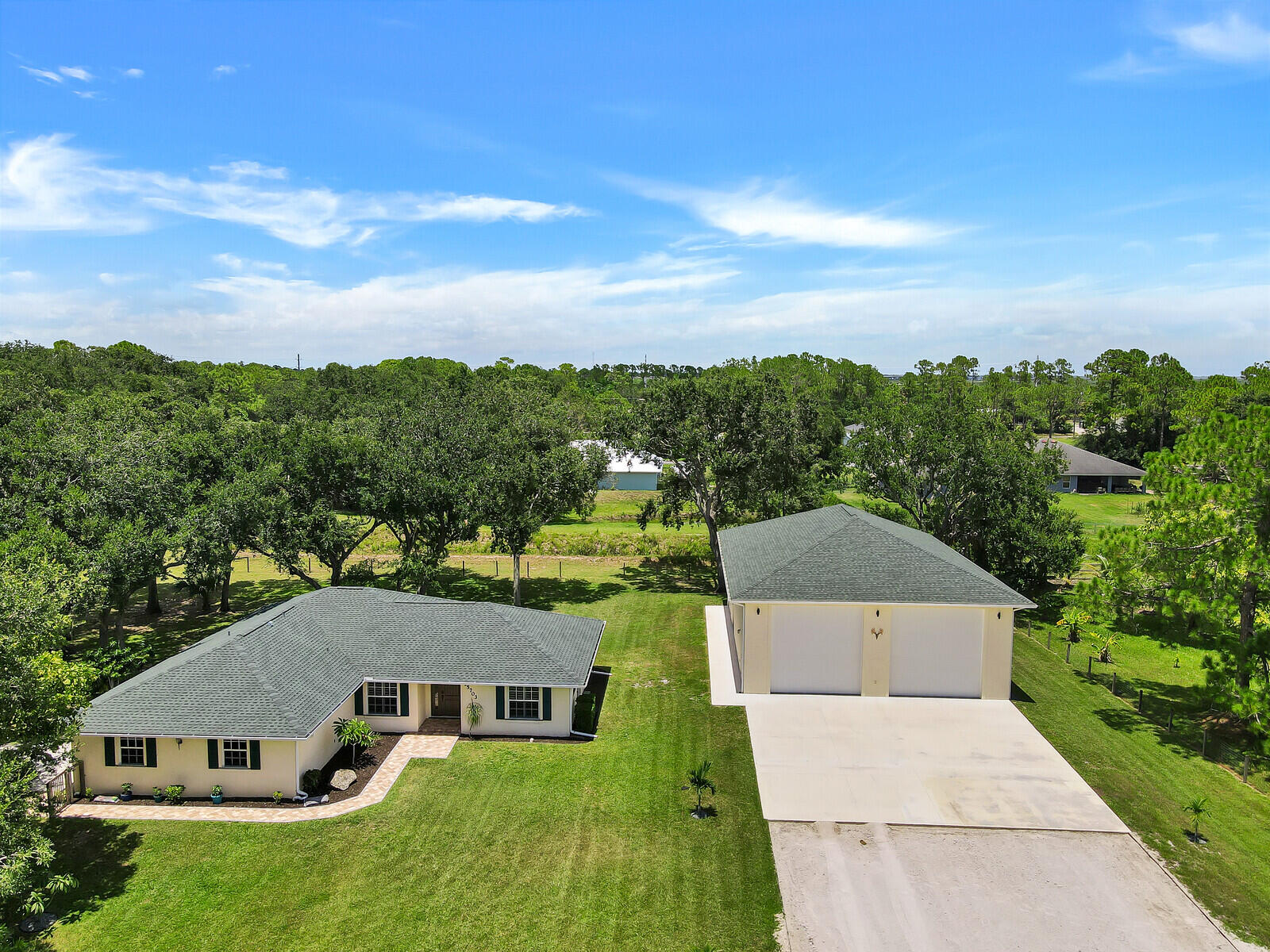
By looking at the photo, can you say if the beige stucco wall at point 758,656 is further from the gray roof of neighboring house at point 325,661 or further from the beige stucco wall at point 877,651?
the gray roof of neighboring house at point 325,661

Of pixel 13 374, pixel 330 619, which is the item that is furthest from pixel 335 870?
pixel 13 374

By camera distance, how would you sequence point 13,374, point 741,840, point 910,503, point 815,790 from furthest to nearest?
point 13,374 → point 910,503 → point 815,790 → point 741,840

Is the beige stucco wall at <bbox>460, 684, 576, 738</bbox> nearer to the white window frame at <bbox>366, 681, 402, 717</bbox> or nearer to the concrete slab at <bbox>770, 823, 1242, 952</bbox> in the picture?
the white window frame at <bbox>366, 681, 402, 717</bbox>

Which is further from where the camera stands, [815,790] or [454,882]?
[815,790]

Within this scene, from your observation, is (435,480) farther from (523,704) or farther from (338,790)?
(338,790)

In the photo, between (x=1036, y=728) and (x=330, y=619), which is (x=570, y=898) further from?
(x=1036, y=728)

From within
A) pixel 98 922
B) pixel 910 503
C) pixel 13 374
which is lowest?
pixel 98 922

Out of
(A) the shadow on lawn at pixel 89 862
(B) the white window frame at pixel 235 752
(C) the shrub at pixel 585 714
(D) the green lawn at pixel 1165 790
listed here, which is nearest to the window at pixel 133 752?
(A) the shadow on lawn at pixel 89 862
